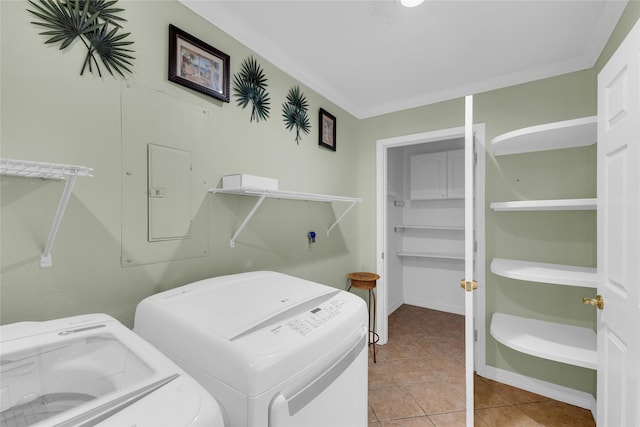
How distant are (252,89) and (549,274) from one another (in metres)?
2.17

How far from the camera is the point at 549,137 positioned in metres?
1.80

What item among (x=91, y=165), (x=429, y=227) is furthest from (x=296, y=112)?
(x=429, y=227)

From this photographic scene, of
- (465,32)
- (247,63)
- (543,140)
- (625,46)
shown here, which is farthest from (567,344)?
(247,63)

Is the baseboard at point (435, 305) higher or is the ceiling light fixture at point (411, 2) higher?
the ceiling light fixture at point (411, 2)

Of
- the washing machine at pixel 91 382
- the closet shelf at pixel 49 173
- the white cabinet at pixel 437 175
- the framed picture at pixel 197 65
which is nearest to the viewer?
the washing machine at pixel 91 382

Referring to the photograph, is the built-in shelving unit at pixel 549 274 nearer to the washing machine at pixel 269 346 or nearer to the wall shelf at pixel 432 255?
the washing machine at pixel 269 346

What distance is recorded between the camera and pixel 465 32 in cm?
169

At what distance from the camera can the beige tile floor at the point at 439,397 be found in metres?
1.77

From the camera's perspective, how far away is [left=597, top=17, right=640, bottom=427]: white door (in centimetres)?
95

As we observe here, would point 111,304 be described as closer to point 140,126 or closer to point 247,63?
point 140,126

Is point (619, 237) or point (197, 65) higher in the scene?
point (197, 65)

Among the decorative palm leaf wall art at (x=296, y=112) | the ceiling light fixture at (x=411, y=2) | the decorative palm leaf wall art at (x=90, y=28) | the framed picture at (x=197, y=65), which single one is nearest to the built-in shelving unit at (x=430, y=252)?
the decorative palm leaf wall art at (x=296, y=112)

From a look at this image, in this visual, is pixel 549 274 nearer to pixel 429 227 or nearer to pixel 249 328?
pixel 249 328

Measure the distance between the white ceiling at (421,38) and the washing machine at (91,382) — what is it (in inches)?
59.0
